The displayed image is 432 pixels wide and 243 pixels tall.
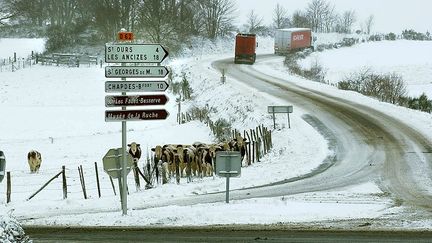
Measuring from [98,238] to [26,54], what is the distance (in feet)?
211

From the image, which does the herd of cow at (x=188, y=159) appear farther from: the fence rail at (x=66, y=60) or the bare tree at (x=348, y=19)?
the bare tree at (x=348, y=19)

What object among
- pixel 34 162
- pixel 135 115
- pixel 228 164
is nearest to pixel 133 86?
pixel 135 115

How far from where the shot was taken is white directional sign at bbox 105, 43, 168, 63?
12.8 meters

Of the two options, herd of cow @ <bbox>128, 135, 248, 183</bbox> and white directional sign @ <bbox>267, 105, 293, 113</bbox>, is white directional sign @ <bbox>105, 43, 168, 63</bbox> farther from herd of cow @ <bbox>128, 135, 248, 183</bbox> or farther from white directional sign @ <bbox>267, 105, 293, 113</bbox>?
white directional sign @ <bbox>267, 105, 293, 113</bbox>

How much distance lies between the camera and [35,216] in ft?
46.9

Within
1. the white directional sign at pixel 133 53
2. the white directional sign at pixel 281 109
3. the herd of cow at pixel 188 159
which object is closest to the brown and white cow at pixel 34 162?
the herd of cow at pixel 188 159

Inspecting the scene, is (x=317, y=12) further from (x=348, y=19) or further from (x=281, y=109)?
(x=281, y=109)

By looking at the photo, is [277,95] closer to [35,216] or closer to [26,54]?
[35,216]

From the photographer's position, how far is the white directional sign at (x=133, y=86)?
510 inches

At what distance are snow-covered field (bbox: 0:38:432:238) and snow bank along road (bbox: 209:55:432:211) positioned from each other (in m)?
0.67

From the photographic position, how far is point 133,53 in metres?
12.8

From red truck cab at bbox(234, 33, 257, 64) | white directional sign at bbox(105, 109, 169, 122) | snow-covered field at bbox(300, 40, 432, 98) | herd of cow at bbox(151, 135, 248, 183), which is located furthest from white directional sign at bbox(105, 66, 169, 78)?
red truck cab at bbox(234, 33, 257, 64)

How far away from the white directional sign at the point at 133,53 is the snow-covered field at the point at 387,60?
1591 inches

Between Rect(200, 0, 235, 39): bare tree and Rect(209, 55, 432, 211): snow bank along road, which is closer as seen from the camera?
Rect(209, 55, 432, 211): snow bank along road
